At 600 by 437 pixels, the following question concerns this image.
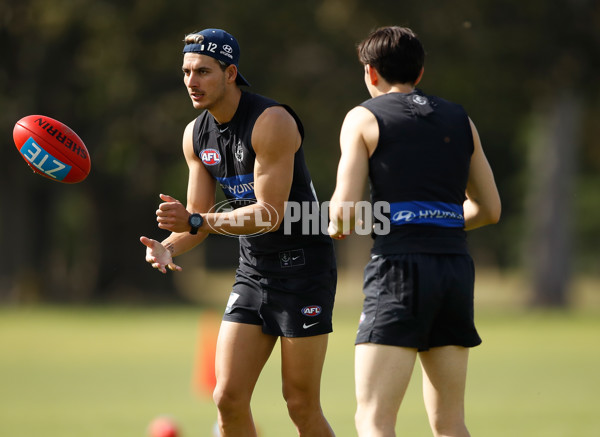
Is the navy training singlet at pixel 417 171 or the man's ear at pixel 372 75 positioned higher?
the man's ear at pixel 372 75

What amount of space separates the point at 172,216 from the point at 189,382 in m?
8.45

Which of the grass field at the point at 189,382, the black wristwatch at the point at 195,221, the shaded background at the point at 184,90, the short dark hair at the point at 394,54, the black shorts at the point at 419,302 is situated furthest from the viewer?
the shaded background at the point at 184,90

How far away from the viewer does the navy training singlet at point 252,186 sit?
18.5 ft

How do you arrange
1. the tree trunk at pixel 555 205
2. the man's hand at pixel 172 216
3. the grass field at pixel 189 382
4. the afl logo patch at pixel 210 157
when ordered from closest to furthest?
the man's hand at pixel 172 216 → the afl logo patch at pixel 210 157 → the grass field at pixel 189 382 → the tree trunk at pixel 555 205

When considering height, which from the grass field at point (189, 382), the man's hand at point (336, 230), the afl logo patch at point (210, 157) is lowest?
the grass field at point (189, 382)

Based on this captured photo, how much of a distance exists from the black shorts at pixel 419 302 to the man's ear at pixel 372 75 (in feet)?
2.84

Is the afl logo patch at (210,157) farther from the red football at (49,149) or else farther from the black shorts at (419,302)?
the black shorts at (419,302)

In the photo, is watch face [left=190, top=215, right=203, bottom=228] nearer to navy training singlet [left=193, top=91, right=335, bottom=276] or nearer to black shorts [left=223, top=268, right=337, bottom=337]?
navy training singlet [left=193, top=91, right=335, bottom=276]

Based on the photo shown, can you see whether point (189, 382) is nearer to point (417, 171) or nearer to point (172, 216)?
point (172, 216)

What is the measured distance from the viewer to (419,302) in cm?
458

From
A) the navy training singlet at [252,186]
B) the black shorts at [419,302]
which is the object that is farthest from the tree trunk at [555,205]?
the black shorts at [419,302]

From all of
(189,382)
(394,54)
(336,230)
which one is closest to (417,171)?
(336,230)

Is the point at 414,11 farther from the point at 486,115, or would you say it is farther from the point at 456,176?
the point at 456,176

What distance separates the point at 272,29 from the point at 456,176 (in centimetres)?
2174
